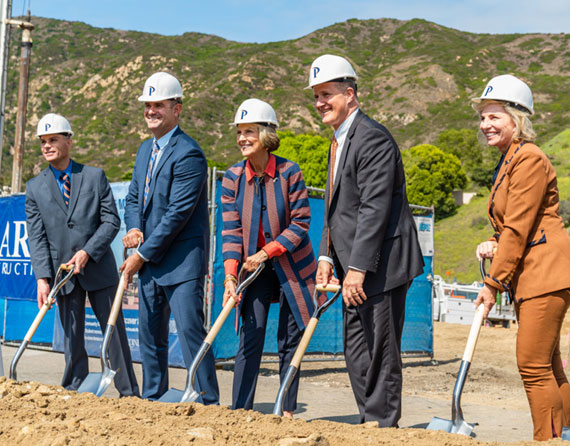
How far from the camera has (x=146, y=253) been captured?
16.3ft

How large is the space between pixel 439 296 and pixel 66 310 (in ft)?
57.6

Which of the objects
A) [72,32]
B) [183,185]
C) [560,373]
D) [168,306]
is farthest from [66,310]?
[72,32]

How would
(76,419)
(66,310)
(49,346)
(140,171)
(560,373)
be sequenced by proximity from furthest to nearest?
1. (49,346)
2. (66,310)
3. (140,171)
4. (560,373)
5. (76,419)

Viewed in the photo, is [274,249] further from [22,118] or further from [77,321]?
[22,118]

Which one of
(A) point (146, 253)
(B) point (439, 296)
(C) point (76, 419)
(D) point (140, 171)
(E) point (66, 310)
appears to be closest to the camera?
(C) point (76, 419)

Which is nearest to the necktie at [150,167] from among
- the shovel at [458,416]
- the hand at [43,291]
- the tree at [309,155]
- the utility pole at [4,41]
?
the hand at [43,291]

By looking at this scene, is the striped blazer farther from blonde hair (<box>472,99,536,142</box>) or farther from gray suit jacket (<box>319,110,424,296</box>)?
blonde hair (<box>472,99,536,142</box>)

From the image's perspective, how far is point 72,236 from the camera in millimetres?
5879

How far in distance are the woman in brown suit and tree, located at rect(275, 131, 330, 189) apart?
199 feet

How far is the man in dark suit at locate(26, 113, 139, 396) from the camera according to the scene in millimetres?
5805

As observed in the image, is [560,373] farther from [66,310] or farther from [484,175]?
[484,175]

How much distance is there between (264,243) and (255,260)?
0.26 meters

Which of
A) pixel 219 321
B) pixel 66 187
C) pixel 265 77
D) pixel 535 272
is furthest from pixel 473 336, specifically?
pixel 265 77

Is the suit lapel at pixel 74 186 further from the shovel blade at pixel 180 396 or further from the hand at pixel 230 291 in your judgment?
the shovel blade at pixel 180 396
